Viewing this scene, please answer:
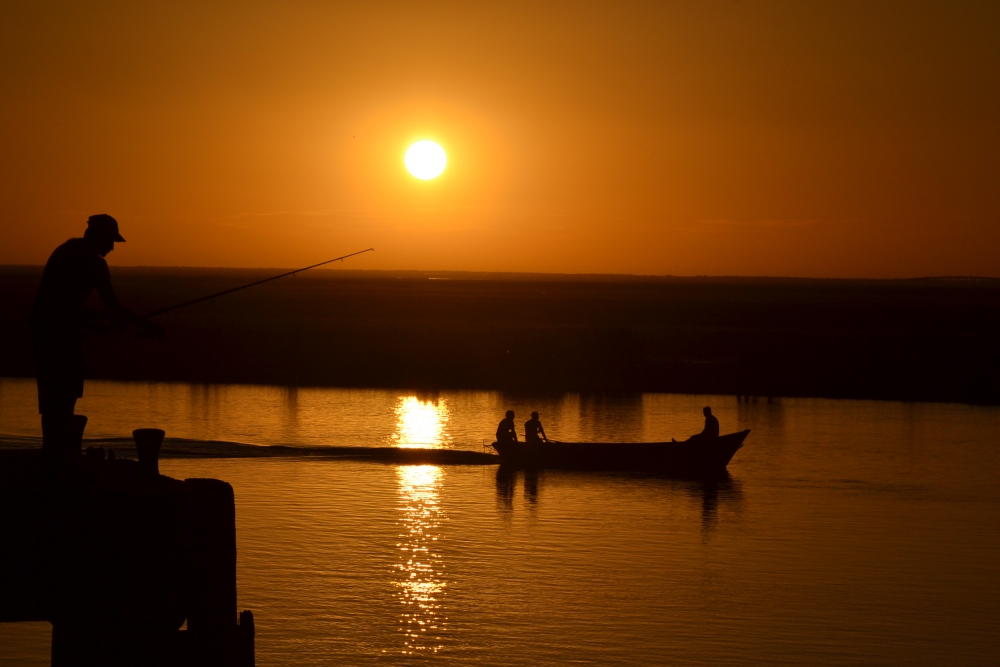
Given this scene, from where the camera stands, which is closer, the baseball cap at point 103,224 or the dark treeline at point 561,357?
the baseball cap at point 103,224

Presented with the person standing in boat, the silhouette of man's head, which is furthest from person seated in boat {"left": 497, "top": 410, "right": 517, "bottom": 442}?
the silhouette of man's head

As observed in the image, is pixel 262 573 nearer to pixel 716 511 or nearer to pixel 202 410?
pixel 716 511

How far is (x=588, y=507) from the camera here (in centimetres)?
2339

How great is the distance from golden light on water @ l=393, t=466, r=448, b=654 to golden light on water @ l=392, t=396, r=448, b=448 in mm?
5867

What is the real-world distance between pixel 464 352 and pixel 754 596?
42588mm

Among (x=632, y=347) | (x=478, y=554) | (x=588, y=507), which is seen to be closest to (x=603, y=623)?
(x=478, y=554)

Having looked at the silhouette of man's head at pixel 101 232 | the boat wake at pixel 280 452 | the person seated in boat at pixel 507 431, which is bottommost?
the boat wake at pixel 280 452

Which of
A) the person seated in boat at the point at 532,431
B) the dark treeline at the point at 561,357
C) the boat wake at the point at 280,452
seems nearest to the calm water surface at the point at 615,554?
the boat wake at the point at 280,452

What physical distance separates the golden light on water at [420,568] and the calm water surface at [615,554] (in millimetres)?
47

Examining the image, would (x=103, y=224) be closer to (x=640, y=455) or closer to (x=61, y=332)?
(x=61, y=332)

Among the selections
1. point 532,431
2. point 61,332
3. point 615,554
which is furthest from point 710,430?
point 61,332

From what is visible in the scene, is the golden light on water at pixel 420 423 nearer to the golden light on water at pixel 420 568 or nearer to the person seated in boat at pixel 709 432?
the golden light on water at pixel 420 568

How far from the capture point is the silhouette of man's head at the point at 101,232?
692cm

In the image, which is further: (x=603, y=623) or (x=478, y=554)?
(x=478, y=554)
